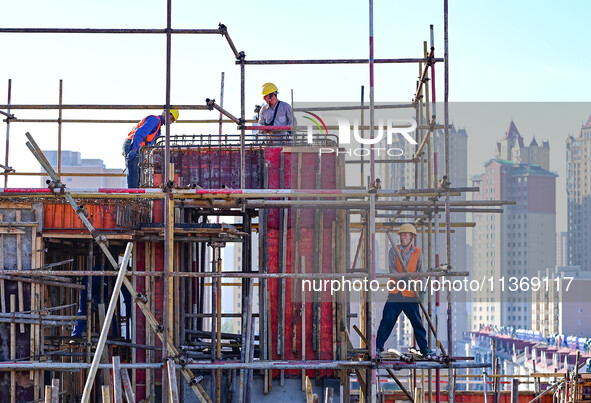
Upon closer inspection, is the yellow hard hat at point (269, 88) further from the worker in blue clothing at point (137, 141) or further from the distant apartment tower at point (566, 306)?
the distant apartment tower at point (566, 306)

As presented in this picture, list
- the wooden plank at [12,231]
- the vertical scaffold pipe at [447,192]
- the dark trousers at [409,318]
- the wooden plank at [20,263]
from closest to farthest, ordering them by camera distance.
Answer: the vertical scaffold pipe at [447,192] < the dark trousers at [409,318] < the wooden plank at [20,263] < the wooden plank at [12,231]

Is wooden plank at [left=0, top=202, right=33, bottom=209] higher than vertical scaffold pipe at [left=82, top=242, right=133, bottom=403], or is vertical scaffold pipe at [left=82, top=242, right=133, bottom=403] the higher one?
wooden plank at [left=0, top=202, right=33, bottom=209]

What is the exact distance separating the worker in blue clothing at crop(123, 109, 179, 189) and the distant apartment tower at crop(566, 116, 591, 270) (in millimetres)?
161914

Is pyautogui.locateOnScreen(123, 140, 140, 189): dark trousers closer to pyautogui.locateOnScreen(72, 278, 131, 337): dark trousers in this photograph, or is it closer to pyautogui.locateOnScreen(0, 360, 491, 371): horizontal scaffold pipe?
pyautogui.locateOnScreen(72, 278, 131, 337): dark trousers

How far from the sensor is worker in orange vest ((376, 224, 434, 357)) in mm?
14711

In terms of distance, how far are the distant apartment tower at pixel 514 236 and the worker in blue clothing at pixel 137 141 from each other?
146204 millimetres

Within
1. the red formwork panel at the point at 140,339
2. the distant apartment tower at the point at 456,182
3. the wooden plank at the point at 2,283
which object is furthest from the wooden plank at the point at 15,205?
the distant apartment tower at the point at 456,182

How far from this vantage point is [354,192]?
13383 millimetres

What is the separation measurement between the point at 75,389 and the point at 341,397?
6.38 m

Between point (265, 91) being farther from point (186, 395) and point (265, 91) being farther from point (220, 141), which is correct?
point (186, 395)

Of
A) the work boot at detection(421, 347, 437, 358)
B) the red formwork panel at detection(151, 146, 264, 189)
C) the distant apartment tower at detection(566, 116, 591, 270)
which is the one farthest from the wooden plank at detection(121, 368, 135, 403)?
the distant apartment tower at detection(566, 116, 591, 270)

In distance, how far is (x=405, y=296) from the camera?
14742 mm

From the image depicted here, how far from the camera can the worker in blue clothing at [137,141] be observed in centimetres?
1744

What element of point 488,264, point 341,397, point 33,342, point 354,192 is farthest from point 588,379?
point 488,264
